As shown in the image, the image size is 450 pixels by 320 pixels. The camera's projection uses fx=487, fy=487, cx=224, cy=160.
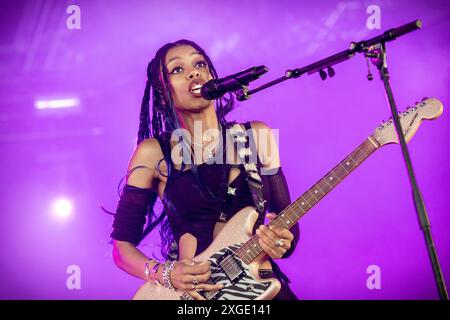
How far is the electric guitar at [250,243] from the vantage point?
2502 mm

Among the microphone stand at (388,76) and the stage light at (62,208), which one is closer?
the microphone stand at (388,76)

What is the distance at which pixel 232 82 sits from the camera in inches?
79.4

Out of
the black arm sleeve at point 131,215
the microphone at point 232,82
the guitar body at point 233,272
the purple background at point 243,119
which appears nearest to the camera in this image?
the microphone at point 232,82

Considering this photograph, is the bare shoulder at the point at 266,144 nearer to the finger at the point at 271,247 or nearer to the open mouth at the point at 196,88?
the open mouth at the point at 196,88

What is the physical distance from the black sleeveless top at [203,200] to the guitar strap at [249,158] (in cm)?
4

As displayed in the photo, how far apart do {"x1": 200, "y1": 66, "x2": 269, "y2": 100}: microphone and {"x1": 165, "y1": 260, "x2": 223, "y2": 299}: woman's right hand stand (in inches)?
36.8

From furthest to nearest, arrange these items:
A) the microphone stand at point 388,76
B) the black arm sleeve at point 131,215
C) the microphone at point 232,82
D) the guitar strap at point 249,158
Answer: the black arm sleeve at point 131,215, the guitar strap at point 249,158, the microphone at point 232,82, the microphone stand at point 388,76

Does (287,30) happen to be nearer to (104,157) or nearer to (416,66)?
(416,66)

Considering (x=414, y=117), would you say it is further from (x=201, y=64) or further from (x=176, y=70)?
(x=176, y=70)

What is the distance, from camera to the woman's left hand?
8.33 feet

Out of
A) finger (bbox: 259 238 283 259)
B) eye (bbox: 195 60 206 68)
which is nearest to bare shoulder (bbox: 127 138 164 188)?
eye (bbox: 195 60 206 68)

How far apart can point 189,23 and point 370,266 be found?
2.01 metres

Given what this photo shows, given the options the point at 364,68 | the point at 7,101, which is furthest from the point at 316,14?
the point at 7,101

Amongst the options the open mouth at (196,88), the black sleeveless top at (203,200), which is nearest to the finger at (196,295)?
the black sleeveless top at (203,200)
